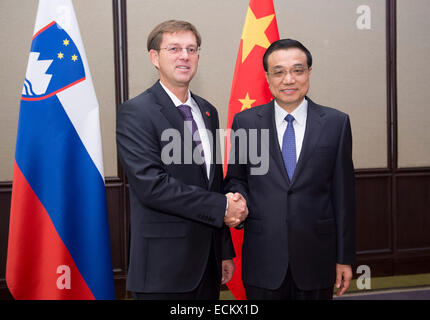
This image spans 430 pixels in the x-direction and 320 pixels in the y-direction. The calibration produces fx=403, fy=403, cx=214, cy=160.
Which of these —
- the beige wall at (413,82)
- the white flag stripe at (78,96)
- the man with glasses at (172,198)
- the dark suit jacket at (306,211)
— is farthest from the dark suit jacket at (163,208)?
the beige wall at (413,82)

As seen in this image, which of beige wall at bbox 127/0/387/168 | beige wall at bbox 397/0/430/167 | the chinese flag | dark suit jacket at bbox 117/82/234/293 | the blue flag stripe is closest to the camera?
dark suit jacket at bbox 117/82/234/293

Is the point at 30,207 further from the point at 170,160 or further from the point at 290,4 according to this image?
the point at 290,4

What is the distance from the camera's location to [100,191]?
8.13ft

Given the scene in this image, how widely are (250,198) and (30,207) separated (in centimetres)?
139

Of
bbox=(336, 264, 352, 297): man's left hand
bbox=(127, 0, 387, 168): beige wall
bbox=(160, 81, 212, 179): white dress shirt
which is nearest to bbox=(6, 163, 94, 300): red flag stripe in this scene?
bbox=(160, 81, 212, 179): white dress shirt

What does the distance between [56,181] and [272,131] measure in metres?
1.35

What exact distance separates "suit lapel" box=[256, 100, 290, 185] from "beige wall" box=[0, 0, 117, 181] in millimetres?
2321

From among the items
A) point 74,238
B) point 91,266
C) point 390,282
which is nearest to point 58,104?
point 74,238

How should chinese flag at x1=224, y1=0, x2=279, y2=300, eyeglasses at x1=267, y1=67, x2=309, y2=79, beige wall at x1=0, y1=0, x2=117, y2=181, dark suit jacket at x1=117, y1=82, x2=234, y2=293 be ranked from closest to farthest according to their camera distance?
1. dark suit jacket at x1=117, y1=82, x2=234, y2=293
2. eyeglasses at x1=267, y1=67, x2=309, y2=79
3. chinese flag at x1=224, y1=0, x2=279, y2=300
4. beige wall at x1=0, y1=0, x2=117, y2=181

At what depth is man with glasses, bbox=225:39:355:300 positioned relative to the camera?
173 centimetres

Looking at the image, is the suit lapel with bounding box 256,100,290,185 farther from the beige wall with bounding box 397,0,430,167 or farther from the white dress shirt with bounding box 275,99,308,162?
the beige wall with bounding box 397,0,430,167

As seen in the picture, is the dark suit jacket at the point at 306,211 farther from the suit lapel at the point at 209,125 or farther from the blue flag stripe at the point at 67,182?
the blue flag stripe at the point at 67,182

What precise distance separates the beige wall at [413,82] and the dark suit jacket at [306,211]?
2.93 metres
